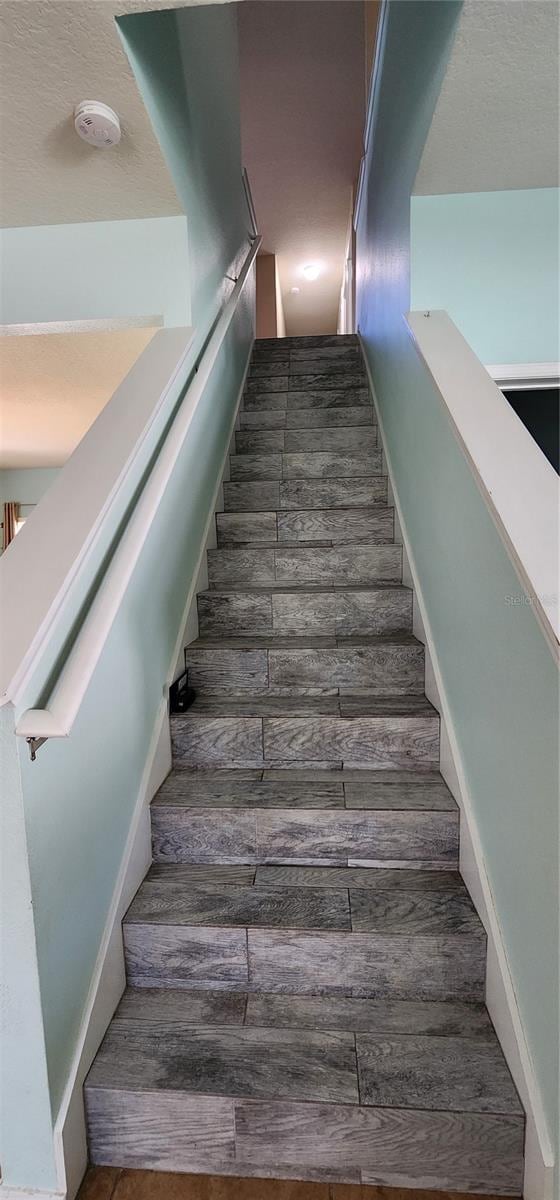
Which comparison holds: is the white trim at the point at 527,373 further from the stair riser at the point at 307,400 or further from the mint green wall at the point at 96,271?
the stair riser at the point at 307,400

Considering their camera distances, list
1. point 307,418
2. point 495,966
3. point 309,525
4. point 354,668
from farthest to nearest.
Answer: point 307,418 < point 309,525 < point 354,668 < point 495,966

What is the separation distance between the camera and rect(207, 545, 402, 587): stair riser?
2.40m

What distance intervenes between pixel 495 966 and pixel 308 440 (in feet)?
8.36

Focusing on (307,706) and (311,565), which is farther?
(311,565)

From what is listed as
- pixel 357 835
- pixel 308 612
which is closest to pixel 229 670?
pixel 308 612

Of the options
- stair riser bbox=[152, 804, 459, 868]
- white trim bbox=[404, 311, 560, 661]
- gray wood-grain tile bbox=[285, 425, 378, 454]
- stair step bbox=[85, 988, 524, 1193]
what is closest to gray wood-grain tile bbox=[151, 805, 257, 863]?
stair riser bbox=[152, 804, 459, 868]

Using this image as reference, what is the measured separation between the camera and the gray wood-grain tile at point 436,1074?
1.10m

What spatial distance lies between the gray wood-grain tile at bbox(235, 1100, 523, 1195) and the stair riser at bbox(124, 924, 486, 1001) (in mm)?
246

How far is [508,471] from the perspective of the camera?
113 centimetres

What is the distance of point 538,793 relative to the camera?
1028 millimetres

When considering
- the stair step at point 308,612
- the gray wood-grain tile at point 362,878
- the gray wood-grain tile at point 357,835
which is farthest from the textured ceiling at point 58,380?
the gray wood-grain tile at point 362,878

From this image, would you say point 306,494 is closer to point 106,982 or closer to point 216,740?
point 216,740

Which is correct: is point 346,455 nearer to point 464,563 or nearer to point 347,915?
point 464,563

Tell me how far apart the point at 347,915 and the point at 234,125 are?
4041mm
